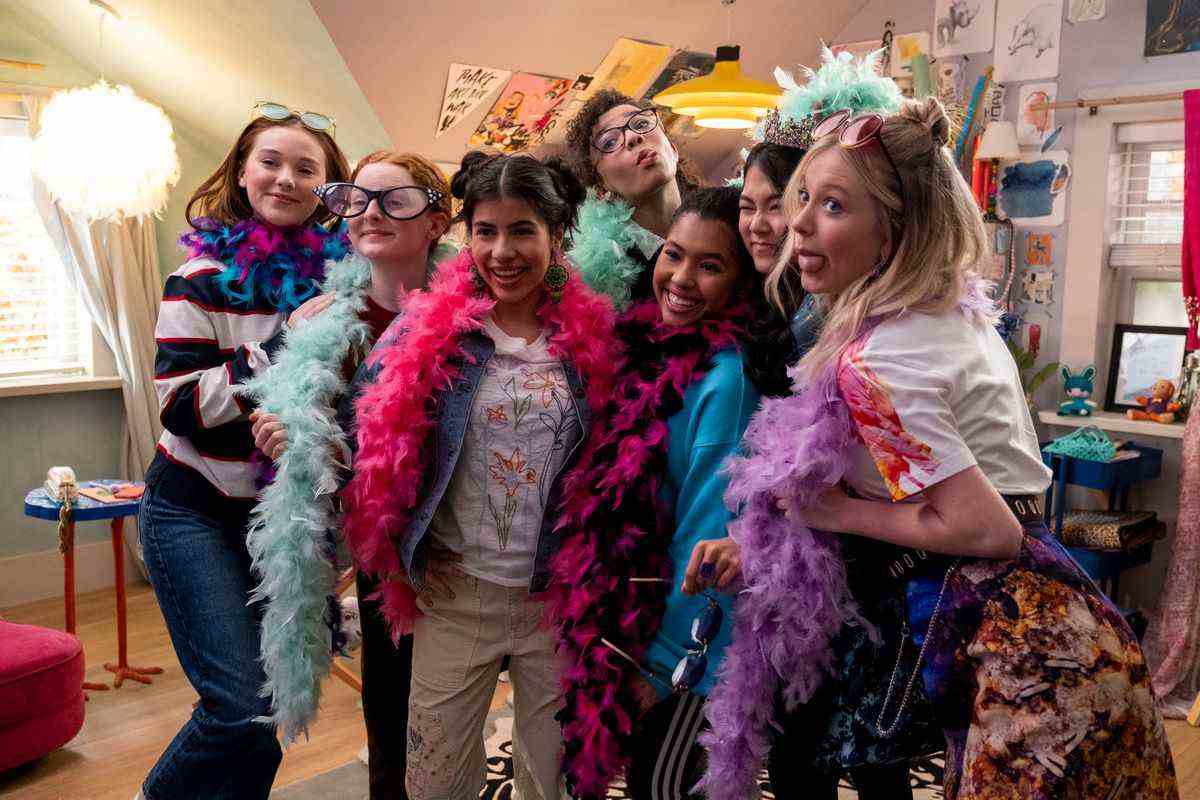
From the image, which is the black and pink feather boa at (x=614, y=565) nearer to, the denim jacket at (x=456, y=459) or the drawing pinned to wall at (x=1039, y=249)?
the denim jacket at (x=456, y=459)

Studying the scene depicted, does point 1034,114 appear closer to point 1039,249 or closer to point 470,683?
point 1039,249

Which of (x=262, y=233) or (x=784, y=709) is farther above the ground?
(x=262, y=233)

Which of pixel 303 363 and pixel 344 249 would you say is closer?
pixel 303 363

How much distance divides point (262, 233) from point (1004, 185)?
3343mm

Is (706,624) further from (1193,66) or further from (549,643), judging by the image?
(1193,66)

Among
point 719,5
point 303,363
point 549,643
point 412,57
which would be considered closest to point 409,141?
point 412,57

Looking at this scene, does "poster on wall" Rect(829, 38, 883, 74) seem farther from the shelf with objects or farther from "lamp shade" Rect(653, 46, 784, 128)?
the shelf with objects

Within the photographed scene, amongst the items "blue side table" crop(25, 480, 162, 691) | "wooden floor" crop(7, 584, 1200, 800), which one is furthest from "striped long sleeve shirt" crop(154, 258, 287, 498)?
"blue side table" crop(25, 480, 162, 691)

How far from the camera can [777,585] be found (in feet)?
4.77

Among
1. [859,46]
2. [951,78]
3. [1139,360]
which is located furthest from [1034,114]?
[1139,360]

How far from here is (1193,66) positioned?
374cm

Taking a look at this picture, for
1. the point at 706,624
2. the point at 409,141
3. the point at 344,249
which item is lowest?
the point at 706,624

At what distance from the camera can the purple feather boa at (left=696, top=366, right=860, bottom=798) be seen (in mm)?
1392

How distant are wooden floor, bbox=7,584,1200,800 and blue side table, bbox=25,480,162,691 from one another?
4 centimetres
